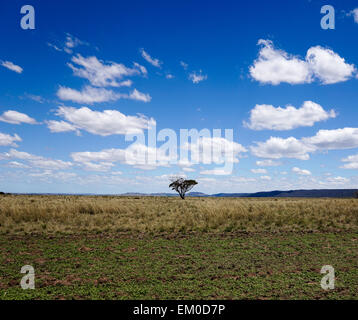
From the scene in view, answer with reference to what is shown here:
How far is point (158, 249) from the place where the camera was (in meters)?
10.1

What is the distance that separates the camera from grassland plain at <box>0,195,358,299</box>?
6.09 meters

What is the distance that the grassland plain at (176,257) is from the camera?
6.09 metres

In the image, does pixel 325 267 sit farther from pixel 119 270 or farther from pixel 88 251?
pixel 88 251

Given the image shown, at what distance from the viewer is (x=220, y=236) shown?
41.2 feet

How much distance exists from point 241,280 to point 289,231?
844cm

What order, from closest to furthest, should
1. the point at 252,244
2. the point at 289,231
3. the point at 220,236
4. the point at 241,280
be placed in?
the point at 241,280, the point at 252,244, the point at 220,236, the point at 289,231

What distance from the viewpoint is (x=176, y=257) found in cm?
891
